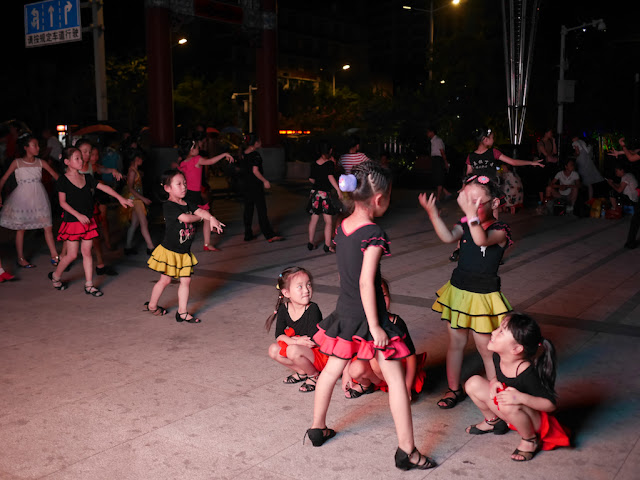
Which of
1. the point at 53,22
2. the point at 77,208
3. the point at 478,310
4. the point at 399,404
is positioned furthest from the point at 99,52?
Result: the point at 399,404

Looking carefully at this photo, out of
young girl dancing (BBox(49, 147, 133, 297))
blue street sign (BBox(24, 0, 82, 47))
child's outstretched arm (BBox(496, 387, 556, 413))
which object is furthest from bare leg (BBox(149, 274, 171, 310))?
blue street sign (BBox(24, 0, 82, 47))

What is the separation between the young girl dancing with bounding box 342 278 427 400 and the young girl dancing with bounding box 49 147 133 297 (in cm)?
387

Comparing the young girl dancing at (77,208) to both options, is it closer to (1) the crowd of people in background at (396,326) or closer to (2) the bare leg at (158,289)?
(2) the bare leg at (158,289)

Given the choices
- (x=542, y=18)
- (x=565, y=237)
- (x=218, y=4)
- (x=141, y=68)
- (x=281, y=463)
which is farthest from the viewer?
(x=141, y=68)

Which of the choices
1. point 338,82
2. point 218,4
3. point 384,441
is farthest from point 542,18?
point 338,82

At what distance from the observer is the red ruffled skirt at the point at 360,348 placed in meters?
3.49

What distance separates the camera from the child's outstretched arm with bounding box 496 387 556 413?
351 centimetres

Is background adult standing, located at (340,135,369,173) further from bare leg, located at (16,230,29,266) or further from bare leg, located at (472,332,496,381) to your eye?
bare leg, located at (472,332,496,381)

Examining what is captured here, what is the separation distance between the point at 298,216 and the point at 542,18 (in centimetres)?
1750

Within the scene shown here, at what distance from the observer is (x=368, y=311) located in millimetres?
3406

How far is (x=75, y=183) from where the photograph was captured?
24.2 ft

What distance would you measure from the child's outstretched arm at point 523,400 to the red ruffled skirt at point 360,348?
544mm

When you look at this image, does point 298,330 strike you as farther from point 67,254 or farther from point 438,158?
point 438,158

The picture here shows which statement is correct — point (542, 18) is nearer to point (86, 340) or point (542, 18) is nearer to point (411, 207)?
point (411, 207)
